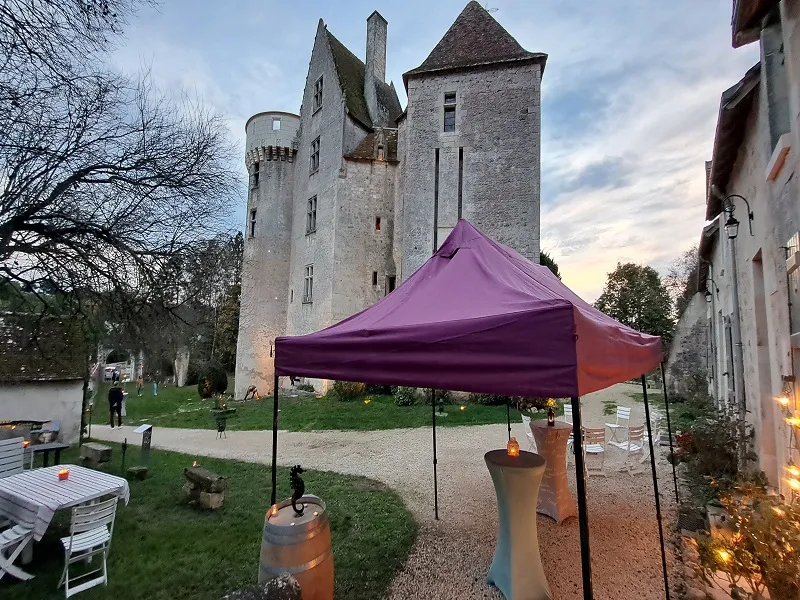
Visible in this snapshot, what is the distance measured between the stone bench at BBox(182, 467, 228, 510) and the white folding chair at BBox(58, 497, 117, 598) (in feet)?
4.65

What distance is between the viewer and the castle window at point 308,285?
18.2 m

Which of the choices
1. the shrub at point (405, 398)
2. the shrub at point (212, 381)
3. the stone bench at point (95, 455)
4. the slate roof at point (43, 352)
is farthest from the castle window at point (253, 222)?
the stone bench at point (95, 455)

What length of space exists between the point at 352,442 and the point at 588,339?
819cm

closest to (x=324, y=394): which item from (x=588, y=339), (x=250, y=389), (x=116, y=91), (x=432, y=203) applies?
(x=250, y=389)

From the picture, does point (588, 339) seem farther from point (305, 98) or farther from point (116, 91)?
point (305, 98)

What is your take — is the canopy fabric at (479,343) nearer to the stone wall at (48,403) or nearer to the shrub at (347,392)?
the stone wall at (48,403)

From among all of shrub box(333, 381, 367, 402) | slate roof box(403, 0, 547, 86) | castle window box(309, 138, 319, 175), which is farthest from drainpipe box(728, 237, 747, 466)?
castle window box(309, 138, 319, 175)

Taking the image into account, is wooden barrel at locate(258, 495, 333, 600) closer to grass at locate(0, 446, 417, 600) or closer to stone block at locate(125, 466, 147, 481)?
grass at locate(0, 446, 417, 600)

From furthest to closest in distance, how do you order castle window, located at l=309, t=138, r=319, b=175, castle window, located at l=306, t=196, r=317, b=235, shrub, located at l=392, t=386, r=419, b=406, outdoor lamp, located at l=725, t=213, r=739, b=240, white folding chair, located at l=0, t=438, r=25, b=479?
castle window, located at l=309, t=138, r=319, b=175 < castle window, located at l=306, t=196, r=317, b=235 < shrub, located at l=392, t=386, r=419, b=406 < white folding chair, located at l=0, t=438, r=25, b=479 < outdoor lamp, located at l=725, t=213, r=739, b=240

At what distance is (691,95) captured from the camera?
7031mm

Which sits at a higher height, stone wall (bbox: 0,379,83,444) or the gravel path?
stone wall (bbox: 0,379,83,444)

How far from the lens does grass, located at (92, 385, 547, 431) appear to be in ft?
37.9

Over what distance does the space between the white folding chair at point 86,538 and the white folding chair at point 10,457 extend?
2534 mm

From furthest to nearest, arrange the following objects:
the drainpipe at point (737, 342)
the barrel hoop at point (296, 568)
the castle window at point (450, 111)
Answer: the castle window at point (450, 111), the drainpipe at point (737, 342), the barrel hoop at point (296, 568)
